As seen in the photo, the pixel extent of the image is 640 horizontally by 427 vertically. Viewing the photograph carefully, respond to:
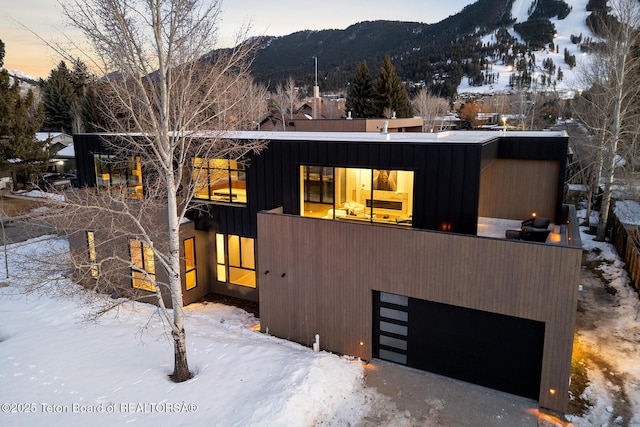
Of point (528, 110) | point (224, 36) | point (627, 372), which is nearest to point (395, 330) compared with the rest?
point (627, 372)

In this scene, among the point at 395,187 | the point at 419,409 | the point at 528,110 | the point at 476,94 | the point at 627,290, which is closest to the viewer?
the point at 419,409

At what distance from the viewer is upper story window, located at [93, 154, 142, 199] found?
15.0 metres

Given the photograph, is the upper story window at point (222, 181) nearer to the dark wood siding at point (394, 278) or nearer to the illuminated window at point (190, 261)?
the illuminated window at point (190, 261)

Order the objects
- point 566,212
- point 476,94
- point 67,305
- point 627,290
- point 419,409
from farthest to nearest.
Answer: point 476,94, point 627,290, point 67,305, point 566,212, point 419,409

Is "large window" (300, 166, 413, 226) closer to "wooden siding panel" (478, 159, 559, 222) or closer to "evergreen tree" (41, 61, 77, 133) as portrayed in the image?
"wooden siding panel" (478, 159, 559, 222)

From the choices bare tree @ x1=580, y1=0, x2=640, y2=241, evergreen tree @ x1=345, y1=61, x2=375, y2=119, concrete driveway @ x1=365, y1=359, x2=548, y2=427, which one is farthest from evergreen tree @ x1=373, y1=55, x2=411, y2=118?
concrete driveway @ x1=365, y1=359, x2=548, y2=427

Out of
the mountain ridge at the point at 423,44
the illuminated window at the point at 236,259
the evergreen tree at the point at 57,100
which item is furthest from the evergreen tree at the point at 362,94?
the mountain ridge at the point at 423,44

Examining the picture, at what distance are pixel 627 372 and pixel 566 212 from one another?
14.5ft

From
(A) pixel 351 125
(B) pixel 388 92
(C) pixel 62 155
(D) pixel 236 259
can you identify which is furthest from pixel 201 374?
(C) pixel 62 155

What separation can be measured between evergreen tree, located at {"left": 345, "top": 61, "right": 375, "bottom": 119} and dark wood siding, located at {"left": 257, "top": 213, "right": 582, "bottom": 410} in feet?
99.4

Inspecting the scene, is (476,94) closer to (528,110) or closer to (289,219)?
(528,110)

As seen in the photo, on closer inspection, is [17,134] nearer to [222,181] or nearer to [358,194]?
[222,181]

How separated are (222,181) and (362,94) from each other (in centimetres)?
2876

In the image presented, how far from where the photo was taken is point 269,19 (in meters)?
10.2
